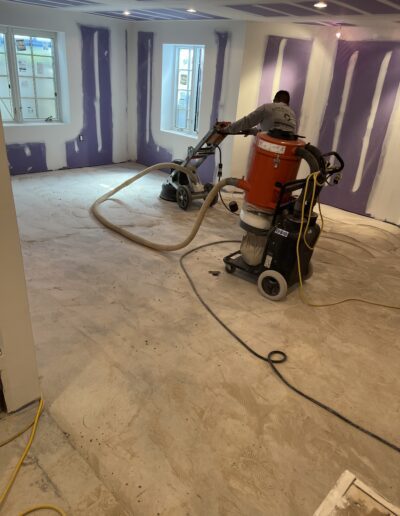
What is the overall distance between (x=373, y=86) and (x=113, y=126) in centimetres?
393

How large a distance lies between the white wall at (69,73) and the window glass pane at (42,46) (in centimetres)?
24

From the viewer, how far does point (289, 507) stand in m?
1.58

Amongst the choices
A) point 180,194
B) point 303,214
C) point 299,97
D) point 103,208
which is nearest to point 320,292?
point 303,214

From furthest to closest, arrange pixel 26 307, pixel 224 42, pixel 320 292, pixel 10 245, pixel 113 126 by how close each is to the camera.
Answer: pixel 113 126 < pixel 224 42 < pixel 320 292 < pixel 26 307 < pixel 10 245

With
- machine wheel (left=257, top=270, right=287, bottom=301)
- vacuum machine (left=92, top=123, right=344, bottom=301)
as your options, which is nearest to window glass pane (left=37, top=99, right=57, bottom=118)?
vacuum machine (left=92, top=123, right=344, bottom=301)

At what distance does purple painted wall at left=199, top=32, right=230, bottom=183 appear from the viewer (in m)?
4.90

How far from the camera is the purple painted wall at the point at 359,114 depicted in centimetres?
439

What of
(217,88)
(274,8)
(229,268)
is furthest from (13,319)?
(217,88)

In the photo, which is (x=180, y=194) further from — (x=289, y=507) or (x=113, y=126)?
(x=289, y=507)

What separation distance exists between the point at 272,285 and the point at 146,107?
14.4 feet

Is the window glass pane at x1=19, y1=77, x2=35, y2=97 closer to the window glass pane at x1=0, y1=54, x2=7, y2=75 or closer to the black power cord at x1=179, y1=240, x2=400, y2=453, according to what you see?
the window glass pane at x1=0, y1=54, x2=7, y2=75

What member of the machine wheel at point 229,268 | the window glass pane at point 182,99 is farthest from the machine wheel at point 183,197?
the window glass pane at point 182,99

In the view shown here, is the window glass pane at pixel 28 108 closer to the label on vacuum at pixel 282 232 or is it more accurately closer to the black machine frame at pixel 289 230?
the black machine frame at pixel 289 230

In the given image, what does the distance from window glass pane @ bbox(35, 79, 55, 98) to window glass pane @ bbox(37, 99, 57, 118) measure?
85 mm
